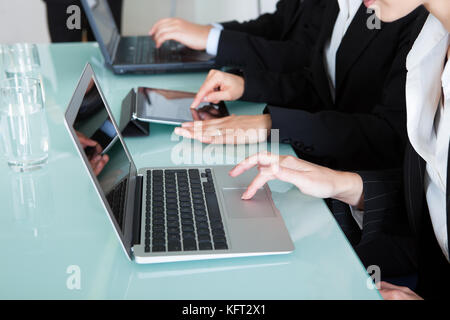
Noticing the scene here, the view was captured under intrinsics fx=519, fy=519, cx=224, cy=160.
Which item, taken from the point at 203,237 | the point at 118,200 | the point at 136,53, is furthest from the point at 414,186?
the point at 136,53

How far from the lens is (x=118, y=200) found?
2.54ft

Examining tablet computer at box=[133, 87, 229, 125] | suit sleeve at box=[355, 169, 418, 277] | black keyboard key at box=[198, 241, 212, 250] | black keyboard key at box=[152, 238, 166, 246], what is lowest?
suit sleeve at box=[355, 169, 418, 277]

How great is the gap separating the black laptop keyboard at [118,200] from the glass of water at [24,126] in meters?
0.28

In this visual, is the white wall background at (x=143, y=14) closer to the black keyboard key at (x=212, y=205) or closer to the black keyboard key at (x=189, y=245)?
the black keyboard key at (x=212, y=205)

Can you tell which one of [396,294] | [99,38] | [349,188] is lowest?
[396,294]

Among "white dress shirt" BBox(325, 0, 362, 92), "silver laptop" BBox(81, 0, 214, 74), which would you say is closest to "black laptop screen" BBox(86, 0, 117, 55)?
"silver laptop" BBox(81, 0, 214, 74)

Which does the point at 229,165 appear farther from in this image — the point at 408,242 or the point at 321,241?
the point at 408,242

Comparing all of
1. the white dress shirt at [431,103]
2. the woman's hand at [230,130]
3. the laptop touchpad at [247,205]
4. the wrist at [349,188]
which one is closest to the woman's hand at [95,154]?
the laptop touchpad at [247,205]

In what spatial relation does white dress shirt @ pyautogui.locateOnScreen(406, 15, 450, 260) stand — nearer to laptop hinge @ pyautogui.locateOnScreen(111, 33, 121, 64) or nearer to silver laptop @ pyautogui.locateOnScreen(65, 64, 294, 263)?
silver laptop @ pyautogui.locateOnScreen(65, 64, 294, 263)

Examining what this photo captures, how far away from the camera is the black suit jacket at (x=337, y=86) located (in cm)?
118

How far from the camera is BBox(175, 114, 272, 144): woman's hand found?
1114 millimetres

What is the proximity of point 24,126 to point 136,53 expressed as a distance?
717 mm

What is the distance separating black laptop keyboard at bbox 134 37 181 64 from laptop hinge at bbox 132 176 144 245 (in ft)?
2.38

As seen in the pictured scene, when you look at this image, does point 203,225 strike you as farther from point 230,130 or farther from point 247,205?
point 230,130
